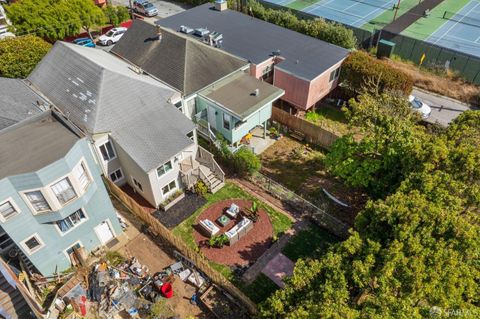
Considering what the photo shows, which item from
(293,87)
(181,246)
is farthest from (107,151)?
(293,87)

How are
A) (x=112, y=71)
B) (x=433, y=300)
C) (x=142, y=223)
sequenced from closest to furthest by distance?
(x=433, y=300), (x=142, y=223), (x=112, y=71)

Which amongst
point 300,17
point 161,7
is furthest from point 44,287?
point 161,7

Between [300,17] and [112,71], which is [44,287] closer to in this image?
[112,71]

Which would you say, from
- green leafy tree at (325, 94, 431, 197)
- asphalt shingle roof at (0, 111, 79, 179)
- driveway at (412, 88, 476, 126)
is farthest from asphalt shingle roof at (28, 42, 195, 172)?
driveway at (412, 88, 476, 126)

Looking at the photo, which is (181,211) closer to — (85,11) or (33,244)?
(33,244)

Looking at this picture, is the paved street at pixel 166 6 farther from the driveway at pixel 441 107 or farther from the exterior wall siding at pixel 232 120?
the driveway at pixel 441 107

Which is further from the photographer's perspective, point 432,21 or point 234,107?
point 432,21
